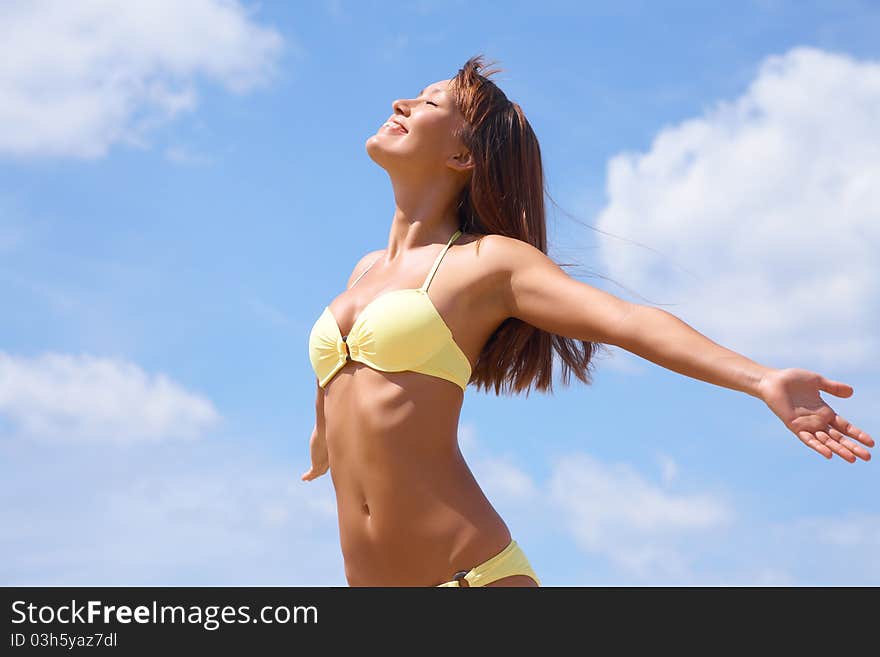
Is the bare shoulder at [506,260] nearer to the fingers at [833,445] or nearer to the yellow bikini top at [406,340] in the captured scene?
the yellow bikini top at [406,340]

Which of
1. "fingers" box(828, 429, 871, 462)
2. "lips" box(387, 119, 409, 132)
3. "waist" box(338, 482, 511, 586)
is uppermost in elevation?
"lips" box(387, 119, 409, 132)

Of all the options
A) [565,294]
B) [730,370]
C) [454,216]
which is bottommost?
[730,370]

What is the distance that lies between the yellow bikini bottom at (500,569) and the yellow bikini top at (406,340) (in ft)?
2.78

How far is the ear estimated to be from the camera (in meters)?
5.70

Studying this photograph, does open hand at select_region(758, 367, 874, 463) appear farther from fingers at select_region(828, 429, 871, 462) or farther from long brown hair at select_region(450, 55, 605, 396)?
long brown hair at select_region(450, 55, 605, 396)

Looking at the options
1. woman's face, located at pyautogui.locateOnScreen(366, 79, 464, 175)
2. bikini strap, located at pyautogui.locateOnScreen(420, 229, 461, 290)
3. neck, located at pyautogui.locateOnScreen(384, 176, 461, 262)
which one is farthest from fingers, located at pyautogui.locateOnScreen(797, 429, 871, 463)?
woman's face, located at pyautogui.locateOnScreen(366, 79, 464, 175)

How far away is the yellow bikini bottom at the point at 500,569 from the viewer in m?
4.93

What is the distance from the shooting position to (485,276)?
5191 mm

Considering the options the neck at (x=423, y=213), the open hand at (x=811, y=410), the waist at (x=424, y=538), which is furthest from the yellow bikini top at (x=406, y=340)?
the open hand at (x=811, y=410)

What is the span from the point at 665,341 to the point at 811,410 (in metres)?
0.74
